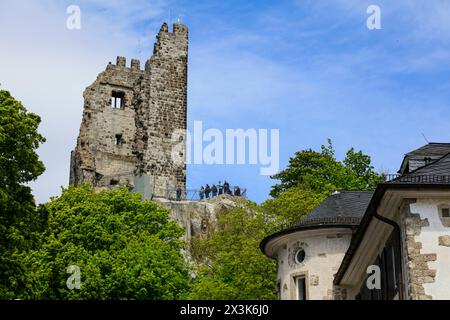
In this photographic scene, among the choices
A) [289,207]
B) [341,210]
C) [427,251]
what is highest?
[289,207]

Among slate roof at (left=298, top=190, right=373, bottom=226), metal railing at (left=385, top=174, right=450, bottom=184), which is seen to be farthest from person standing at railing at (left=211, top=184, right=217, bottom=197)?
metal railing at (left=385, top=174, right=450, bottom=184)

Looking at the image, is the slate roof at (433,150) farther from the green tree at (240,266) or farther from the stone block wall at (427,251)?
the green tree at (240,266)

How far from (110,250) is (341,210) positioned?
19646 millimetres

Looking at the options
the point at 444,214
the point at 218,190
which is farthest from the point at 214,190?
the point at 444,214

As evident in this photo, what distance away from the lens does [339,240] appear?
3353 centimetres

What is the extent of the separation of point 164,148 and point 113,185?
4449mm

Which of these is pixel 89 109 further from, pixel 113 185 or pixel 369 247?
pixel 369 247

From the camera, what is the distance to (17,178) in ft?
107

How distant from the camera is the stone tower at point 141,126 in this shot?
69875 mm

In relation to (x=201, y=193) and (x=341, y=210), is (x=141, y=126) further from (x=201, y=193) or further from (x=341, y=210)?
(x=341, y=210)

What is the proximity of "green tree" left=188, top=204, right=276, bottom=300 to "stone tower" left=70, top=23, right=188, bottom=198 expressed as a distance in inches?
590

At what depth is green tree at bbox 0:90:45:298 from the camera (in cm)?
3131

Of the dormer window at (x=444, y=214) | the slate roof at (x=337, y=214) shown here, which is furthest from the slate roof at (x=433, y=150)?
the dormer window at (x=444, y=214)

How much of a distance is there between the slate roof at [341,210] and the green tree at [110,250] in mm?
15673
